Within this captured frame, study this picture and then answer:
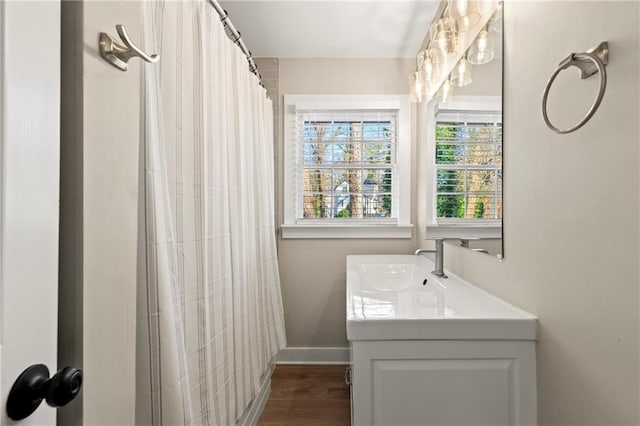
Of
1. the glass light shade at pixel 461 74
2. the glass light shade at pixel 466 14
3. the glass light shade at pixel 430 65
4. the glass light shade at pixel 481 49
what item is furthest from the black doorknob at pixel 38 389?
the glass light shade at pixel 430 65

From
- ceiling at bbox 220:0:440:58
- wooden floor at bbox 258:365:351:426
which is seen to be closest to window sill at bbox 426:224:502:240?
wooden floor at bbox 258:365:351:426

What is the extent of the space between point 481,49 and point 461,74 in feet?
0.67

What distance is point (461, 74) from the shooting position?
1.63 meters

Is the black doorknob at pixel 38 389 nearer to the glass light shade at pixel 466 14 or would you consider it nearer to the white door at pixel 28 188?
the white door at pixel 28 188

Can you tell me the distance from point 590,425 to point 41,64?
1316 millimetres

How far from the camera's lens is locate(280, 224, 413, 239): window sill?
2598 millimetres

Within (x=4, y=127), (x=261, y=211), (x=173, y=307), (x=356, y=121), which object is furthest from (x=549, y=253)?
(x=356, y=121)

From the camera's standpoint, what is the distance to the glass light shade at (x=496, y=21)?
1.28 m

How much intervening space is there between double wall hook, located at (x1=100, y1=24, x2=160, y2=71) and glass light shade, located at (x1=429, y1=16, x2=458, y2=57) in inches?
57.6

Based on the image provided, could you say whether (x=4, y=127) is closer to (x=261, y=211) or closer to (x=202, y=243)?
(x=202, y=243)

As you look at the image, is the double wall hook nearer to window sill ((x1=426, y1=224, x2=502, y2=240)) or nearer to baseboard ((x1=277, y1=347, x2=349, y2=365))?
window sill ((x1=426, y1=224, x2=502, y2=240))

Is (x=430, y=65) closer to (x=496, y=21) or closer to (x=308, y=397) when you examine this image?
(x=496, y=21)

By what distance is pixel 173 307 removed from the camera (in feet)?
3.20

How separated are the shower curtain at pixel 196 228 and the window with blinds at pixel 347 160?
30.2 inches
